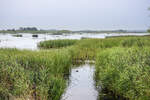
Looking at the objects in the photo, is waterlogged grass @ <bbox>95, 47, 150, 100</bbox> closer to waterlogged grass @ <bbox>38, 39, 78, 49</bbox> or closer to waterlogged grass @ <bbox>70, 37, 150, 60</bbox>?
waterlogged grass @ <bbox>70, 37, 150, 60</bbox>

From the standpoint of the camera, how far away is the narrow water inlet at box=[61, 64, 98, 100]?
7.76m

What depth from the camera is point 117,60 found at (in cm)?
732

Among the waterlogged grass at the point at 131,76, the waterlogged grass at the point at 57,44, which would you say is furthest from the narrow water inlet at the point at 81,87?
the waterlogged grass at the point at 57,44

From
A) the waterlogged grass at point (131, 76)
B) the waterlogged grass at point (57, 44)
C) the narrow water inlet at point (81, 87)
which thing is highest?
the waterlogged grass at point (131, 76)

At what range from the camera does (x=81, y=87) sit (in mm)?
8898

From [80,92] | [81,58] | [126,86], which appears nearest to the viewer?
[126,86]

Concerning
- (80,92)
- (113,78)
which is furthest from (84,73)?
(113,78)

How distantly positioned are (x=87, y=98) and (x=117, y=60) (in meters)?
2.02

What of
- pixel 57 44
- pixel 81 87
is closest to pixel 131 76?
pixel 81 87

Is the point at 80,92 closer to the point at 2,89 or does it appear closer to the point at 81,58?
the point at 2,89

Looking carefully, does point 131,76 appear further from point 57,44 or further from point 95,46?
point 57,44

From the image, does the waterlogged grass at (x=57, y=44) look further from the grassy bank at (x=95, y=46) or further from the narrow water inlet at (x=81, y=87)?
the narrow water inlet at (x=81, y=87)

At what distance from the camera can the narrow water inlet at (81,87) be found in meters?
7.76

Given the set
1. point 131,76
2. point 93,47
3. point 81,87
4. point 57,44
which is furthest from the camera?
point 57,44
